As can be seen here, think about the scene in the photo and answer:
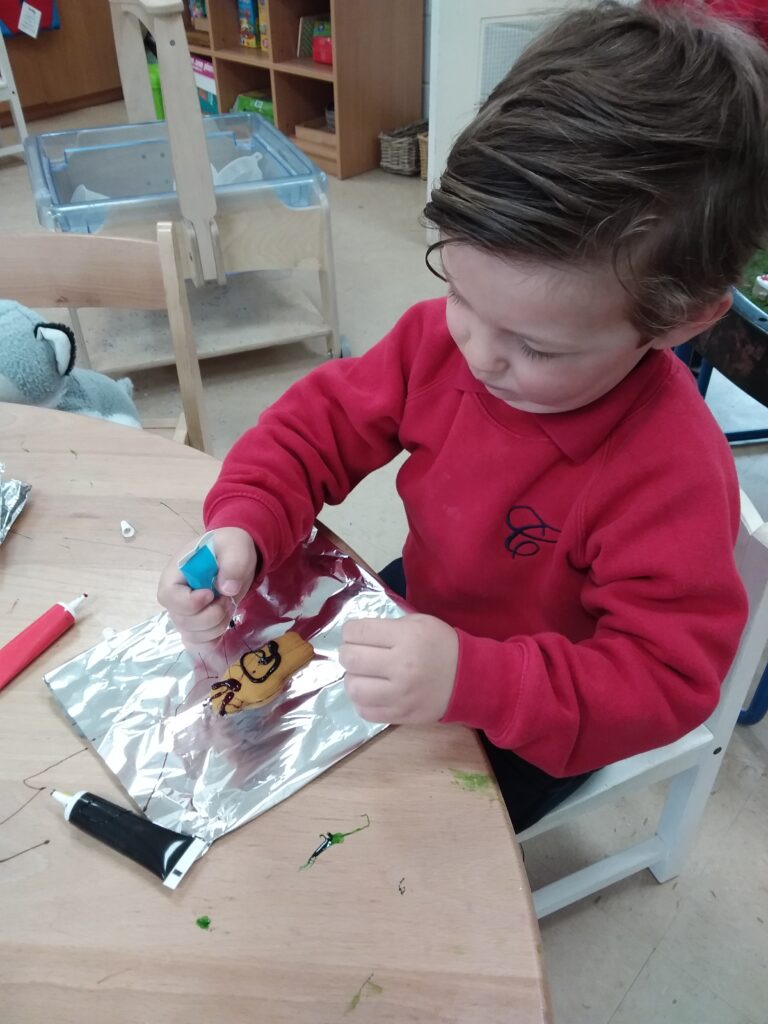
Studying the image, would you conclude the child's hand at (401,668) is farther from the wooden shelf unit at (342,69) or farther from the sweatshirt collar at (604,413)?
the wooden shelf unit at (342,69)

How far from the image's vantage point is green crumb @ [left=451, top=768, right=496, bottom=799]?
1.54 ft

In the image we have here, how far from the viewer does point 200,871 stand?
43cm

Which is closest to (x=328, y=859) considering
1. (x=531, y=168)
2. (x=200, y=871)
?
(x=200, y=871)

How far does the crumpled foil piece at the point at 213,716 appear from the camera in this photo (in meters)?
0.47

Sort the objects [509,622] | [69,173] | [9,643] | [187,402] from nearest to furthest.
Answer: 1. [9,643]
2. [509,622]
3. [187,402]
4. [69,173]

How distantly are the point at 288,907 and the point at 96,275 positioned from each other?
87cm

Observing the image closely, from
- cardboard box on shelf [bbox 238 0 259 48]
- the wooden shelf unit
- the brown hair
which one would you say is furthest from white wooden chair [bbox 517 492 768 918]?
cardboard box on shelf [bbox 238 0 259 48]

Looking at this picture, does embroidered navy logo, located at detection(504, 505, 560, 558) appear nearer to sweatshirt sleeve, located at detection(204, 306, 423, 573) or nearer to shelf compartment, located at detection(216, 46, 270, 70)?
sweatshirt sleeve, located at detection(204, 306, 423, 573)

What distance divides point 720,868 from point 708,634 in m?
0.76

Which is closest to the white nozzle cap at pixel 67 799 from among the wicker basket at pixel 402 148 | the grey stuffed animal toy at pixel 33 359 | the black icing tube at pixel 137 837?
the black icing tube at pixel 137 837

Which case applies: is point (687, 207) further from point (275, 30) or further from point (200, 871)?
point (275, 30)

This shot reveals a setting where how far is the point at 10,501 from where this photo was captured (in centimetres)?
A: 66

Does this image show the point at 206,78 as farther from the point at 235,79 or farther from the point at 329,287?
the point at 329,287

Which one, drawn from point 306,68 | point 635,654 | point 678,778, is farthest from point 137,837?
point 306,68
